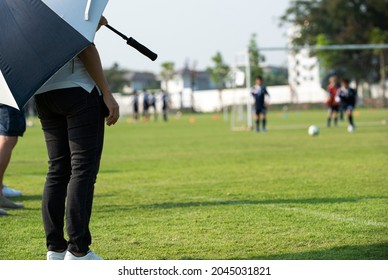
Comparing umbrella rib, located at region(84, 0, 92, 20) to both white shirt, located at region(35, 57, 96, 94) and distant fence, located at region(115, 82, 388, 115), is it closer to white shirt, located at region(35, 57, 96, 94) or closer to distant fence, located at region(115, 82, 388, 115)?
white shirt, located at region(35, 57, 96, 94)

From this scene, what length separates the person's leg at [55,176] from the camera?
18.0ft

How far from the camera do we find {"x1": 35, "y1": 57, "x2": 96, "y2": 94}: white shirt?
525 centimetres

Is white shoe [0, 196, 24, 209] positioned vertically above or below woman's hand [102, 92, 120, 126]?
below

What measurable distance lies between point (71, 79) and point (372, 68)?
79.4 m

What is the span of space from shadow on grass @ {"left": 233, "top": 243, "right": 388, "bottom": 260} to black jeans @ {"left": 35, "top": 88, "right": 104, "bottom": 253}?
1191 millimetres

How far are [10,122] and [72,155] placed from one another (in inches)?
134

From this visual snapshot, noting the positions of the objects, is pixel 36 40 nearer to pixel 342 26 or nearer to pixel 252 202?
pixel 252 202

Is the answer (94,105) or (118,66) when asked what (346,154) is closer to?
(94,105)

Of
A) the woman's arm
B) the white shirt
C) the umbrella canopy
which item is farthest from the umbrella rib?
the white shirt

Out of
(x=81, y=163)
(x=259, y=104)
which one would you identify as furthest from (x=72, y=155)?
(x=259, y=104)

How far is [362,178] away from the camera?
35.4 feet

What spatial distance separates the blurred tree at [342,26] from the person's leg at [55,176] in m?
71.2

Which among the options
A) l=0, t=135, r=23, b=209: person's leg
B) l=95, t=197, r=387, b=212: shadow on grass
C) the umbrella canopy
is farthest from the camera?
l=0, t=135, r=23, b=209: person's leg

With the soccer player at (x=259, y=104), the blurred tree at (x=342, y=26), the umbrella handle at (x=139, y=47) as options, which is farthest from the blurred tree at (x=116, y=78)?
the umbrella handle at (x=139, y=47)
